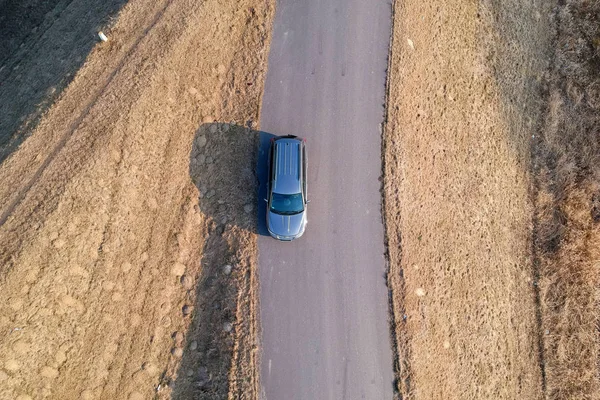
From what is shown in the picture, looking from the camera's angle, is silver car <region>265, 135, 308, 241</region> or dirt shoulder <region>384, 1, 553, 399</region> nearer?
silver car <region>265, 135, 308, 241</region>

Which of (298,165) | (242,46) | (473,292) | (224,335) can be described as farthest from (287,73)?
(473,292)

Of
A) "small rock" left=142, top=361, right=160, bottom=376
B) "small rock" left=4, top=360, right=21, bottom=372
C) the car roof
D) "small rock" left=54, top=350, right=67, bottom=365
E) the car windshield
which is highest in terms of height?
the car roof

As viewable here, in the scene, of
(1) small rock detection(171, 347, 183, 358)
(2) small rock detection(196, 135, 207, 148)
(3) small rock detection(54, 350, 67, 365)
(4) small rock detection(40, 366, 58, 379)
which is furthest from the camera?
(2) small rock detection(196, 135, 207, 148)

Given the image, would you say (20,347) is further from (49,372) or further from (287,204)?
(287,204)

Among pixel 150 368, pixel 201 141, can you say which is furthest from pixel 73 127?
pixel 150 368

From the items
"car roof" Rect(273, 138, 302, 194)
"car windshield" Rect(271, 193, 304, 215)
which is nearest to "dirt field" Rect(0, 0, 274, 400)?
"car windshield" Rect(271, 193, 304, 215)

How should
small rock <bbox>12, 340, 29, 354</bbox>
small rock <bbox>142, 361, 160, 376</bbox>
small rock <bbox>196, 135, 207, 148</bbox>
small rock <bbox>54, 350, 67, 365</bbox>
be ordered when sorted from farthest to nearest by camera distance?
small rock <bbox>196, 135, 207, 148</bbox>
small rock <bbox>142, 361, 160, 376</bbox>
small rock <bbox>54, 350, 67, 365</bbox>
small rock <bbox>12, 340, 29, 354</bbox>

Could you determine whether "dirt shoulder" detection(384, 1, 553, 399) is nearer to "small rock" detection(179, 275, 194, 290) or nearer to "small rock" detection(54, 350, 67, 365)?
"small rock" detection(179, 275, 194, 290)

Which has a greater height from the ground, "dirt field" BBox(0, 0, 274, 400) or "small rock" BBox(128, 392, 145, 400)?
"dirt field" BBox(0, 0, 274, 400)
